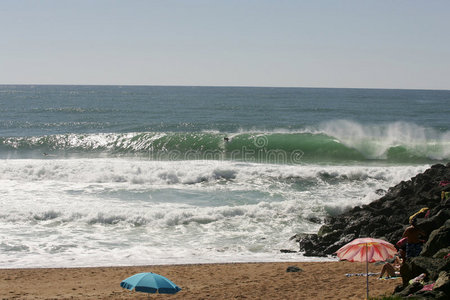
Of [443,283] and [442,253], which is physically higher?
[442,253]

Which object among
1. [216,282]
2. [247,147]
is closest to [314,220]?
[216,282]

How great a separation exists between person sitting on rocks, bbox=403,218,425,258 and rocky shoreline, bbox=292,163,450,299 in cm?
14

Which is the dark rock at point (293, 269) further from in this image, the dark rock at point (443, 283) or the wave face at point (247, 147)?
the wave face at point (247, 147)

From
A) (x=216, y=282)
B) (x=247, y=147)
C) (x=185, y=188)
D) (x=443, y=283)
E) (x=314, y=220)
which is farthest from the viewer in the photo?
(x=247, y=147)

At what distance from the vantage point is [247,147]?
35094mm

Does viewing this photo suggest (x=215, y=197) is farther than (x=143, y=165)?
No

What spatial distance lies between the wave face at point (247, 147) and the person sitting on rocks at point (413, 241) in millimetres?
19737

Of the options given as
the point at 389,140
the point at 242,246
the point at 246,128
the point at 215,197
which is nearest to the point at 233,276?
the point at 242,246

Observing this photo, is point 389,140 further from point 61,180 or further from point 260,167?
point 61,180

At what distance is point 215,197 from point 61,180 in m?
7.96

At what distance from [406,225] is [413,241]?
3.52 meters

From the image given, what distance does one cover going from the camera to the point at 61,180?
79.9 feet

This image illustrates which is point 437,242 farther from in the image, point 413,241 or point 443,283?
point 443,283

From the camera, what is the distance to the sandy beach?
424 inches
